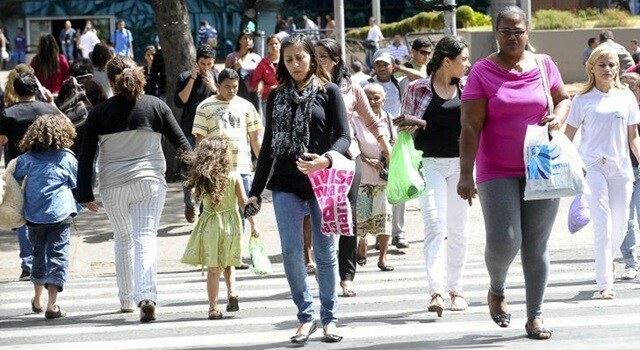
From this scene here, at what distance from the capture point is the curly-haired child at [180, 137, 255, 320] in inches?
397

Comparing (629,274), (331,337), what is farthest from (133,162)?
(629,274)

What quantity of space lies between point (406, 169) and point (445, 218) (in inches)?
16.8

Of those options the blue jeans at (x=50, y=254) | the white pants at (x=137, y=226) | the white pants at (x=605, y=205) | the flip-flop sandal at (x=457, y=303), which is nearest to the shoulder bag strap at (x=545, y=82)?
the flip-flop sandal at (x=457, y=303)

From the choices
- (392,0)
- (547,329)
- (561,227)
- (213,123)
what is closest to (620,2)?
(392,0)

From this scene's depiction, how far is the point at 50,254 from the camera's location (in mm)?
10578

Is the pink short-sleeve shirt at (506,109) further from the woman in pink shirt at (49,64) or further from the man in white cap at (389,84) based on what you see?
the woman in pink shirt at (49,64)

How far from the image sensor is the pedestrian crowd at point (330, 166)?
8078mm

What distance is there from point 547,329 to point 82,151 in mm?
3471

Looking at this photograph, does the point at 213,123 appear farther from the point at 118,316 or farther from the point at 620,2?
the point at 620,2

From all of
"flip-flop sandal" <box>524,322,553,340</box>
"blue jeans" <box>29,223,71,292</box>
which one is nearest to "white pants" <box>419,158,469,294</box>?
"flip-flop sandal" <box>524,322,553,340</box>

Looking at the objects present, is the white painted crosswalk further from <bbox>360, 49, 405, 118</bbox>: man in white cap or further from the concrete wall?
the concrete wall

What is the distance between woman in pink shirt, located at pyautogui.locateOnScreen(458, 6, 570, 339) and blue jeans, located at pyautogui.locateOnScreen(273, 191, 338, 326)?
921 millimetres

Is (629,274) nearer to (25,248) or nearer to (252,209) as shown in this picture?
(252,209)

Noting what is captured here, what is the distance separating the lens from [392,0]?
6200cm
